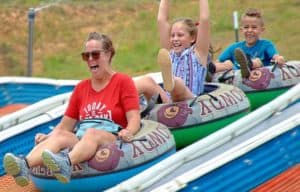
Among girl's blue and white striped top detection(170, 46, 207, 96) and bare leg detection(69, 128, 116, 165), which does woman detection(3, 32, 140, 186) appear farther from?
girl's blue and white striped top detection(170, 46, 207, 96)

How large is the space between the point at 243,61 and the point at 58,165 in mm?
2020

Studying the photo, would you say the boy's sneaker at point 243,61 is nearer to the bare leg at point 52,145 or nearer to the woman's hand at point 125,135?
the woman's hand at point 125,135

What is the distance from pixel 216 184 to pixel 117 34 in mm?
9532

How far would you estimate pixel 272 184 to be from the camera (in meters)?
4.57

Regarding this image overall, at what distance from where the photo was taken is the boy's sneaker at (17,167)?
162 inches

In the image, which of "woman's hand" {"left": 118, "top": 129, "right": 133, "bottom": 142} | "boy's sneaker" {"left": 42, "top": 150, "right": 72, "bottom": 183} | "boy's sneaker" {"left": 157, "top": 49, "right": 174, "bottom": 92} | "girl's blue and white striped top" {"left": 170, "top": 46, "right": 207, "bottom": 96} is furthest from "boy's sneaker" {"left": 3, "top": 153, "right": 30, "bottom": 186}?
"girl's blue and white striped top" {"left": 170, "top": 46, "right": 207, "bottom": 96}

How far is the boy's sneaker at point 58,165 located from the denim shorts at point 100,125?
38 cm

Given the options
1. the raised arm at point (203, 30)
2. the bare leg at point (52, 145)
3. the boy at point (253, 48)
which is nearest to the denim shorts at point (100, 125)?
the bare leg at point (52, 145)

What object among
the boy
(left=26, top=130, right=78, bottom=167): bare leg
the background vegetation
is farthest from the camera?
the background vegetation

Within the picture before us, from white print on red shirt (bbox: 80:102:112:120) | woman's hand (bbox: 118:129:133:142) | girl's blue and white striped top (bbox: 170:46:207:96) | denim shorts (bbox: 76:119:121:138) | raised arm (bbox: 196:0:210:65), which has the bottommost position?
woman's hand (bbox: 118:129:133:142)

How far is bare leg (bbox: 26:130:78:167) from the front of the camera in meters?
4.28

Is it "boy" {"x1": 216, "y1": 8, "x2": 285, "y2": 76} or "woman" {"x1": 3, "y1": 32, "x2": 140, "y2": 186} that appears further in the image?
"boy" {"x1": 216, "y1": 8, "x2": 285, "y2": 76}

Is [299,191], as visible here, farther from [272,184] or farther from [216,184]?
[216,184]

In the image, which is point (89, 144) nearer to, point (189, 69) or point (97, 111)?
point (97, 111)
